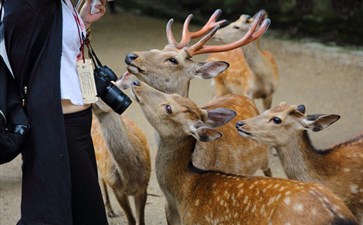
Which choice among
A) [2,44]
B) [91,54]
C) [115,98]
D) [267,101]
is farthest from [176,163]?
[267,101]

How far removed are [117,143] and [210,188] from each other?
3.62ft

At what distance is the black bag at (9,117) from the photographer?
3354 millimetres

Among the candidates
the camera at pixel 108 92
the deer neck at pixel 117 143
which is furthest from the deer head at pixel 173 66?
the camera at pixel 108 92

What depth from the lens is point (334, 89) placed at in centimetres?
813

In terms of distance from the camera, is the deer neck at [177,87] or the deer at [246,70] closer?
the deer neck at [177,87]

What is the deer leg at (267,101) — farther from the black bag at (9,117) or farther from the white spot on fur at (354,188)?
the black bag at (9,117)

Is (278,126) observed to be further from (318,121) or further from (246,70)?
(246,70)

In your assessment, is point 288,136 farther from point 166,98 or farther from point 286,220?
point 286,220

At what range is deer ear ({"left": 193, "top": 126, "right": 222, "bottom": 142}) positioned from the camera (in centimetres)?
406

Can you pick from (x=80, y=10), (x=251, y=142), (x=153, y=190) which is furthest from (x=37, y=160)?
(x=153, y=190)

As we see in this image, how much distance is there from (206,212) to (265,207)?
46 cm

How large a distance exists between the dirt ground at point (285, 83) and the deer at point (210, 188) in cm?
120

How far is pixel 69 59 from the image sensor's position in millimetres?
3459

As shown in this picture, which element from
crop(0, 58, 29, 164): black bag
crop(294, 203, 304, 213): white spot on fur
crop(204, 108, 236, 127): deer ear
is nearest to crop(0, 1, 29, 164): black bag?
crop(0, 58, 29, 164): black bag
